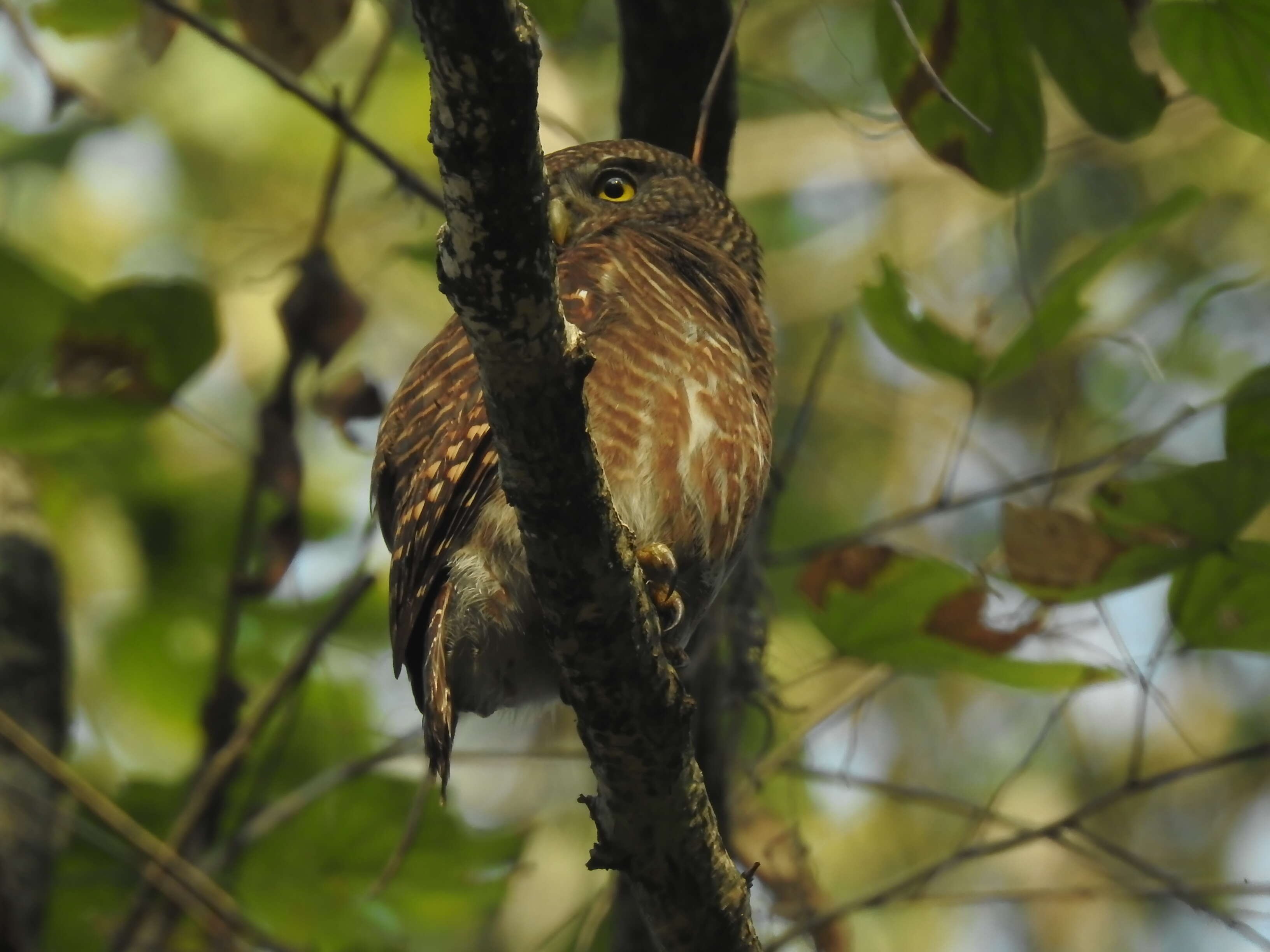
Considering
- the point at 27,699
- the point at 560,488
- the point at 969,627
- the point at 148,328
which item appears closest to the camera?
the point at 560,488

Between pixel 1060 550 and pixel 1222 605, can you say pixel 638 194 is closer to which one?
pixel 1060 550

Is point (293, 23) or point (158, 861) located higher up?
point (293, 23)

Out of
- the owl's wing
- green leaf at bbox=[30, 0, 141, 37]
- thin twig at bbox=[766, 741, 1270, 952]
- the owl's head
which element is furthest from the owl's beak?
thin twig at bbox=[766, 741, 1270, 952]

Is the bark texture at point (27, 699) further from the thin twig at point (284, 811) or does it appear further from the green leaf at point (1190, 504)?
the green leaf at point (1190, 504)

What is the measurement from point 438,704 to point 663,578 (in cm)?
43

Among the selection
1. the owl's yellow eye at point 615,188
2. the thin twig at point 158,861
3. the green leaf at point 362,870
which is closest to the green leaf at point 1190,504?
the owl's yellow eye at point 615,188

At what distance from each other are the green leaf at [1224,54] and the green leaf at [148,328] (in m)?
2.19

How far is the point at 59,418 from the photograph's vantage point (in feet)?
10.8

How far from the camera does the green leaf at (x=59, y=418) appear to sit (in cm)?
325

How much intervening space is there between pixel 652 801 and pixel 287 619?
242 cm

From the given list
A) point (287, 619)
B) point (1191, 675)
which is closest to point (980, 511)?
point (1191, 675)

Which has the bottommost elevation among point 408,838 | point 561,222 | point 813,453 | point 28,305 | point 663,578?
point 408,838

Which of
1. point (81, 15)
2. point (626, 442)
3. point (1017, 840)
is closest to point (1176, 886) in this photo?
point (1017, 840)

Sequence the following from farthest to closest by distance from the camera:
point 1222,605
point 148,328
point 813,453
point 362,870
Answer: point 813,453 → point 362,870 → point 148,328 → point 1222,605
